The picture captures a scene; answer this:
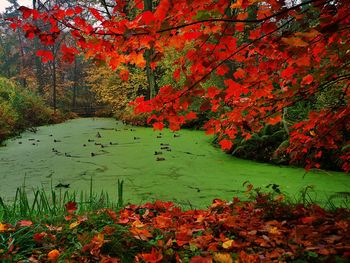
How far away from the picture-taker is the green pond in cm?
322

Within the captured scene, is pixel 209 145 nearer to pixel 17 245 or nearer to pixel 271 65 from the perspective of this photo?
pixel 271 65

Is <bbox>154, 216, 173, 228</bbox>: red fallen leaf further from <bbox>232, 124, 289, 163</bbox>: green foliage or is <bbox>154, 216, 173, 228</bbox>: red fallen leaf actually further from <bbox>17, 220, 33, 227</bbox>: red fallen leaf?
<bbox>232, 124, 289, 163</bbox>: green foliage

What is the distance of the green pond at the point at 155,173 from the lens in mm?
3223

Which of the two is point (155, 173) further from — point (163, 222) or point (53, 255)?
point (53, 255)

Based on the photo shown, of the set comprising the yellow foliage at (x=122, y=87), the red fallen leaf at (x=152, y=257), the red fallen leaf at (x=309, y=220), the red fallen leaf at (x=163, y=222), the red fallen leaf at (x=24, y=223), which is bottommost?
the red fallen leaf at (x=163, y=222)

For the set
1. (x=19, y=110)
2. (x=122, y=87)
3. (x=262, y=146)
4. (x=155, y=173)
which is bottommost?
(x=155, y=173)

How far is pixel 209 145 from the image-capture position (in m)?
6.03

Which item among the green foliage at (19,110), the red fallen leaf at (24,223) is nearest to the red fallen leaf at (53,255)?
the red fallen leaf at (24,223)

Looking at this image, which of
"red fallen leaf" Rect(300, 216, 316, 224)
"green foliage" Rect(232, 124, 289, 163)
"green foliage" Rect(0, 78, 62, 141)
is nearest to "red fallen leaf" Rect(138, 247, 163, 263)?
"red fallen leaf" Rect(300, 216, 316, 224)

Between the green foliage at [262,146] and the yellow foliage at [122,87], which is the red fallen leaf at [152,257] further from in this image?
the yellow foliage at [122,87]

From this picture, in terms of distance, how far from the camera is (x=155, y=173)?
395cm

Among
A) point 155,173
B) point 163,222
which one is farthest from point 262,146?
point 163,222

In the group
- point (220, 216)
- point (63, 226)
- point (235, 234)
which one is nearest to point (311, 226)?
point (235, 234)

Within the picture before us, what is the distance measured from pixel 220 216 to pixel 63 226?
1011 mm
